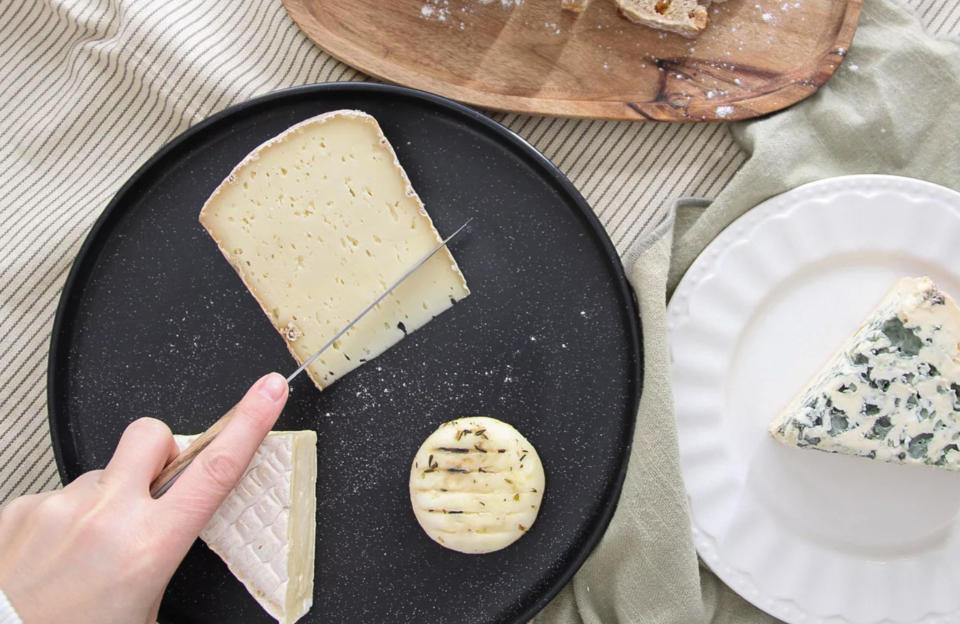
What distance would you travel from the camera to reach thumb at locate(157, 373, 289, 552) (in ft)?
5.65

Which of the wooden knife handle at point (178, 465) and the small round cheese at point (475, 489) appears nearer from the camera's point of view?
the wooden knife handle at point (178, 465)

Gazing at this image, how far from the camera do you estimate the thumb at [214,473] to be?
1723mm

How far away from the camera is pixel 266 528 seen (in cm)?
188

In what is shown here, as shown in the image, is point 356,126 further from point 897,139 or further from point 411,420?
point 897,139

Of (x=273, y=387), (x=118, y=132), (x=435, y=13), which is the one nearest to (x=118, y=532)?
(x=273, y=387)

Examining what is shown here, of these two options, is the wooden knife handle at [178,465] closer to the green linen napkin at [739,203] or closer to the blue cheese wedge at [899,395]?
the green linen napkin at [739,203]

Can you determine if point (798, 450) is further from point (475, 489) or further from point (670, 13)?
point (670, 13)

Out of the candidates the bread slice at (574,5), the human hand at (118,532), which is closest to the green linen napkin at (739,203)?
the bread slice at (574,5)

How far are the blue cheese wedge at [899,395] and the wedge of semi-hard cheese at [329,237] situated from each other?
36.7 inches

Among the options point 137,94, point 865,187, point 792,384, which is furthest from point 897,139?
point 137,94

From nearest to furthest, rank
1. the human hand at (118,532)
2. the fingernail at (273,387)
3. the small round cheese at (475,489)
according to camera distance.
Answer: the human hand at (118,532) → the fingernail at (273,387) → the small round cheese at (475,489)

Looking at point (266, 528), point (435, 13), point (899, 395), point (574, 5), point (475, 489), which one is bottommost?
point (266, 528)

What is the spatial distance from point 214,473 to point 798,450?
4.54ft

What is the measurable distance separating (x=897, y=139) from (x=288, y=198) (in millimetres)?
1524
